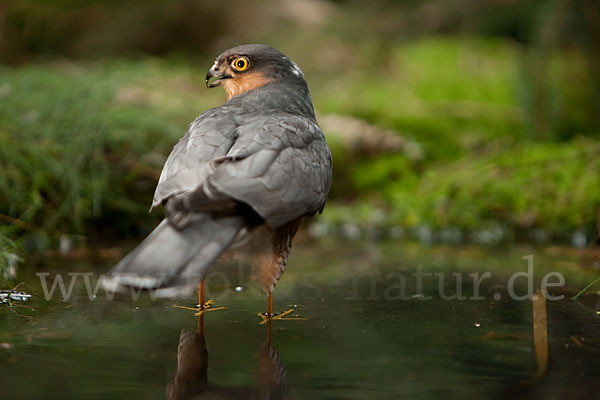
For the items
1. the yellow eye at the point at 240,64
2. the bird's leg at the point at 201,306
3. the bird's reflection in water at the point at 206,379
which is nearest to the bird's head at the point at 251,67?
the yellow eye at the point at 240,64

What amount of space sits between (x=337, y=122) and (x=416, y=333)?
4293mm

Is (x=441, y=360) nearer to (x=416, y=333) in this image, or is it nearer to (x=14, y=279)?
(x=416, y=333)

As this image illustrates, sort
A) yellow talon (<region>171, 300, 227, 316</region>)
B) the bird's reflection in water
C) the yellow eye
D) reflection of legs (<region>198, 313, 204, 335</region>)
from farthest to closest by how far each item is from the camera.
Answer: the yellow eye, yellow talon (<region>171, 300, 227, 316</region>), reflection of legs (<region>198, 313, 204, 335</region>), the bird's reflection in water

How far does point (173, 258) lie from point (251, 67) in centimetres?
Answer: 165

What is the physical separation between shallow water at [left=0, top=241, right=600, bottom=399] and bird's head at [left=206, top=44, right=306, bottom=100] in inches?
37.8

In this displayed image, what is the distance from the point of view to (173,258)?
7.49 feet

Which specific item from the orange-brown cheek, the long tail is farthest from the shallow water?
the orange-brown cheek

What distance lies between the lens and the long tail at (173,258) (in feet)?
7.16

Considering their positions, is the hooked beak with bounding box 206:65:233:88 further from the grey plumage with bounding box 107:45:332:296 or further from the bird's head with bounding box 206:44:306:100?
the grey plumage with bounding box 107:45:332:296

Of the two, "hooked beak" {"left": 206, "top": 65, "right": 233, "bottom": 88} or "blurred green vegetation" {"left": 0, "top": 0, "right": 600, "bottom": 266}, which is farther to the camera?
"blurred green vegetation" {"left": 0, "top": 0, "right": 600, "bottom": 266}

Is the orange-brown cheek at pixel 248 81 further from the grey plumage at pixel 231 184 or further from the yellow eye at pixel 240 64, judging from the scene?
the grey plumage at pixel 231 184

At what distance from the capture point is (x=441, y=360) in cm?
A: 232

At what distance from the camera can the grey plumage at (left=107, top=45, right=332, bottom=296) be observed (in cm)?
227

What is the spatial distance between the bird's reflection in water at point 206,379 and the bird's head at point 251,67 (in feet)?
5.19
